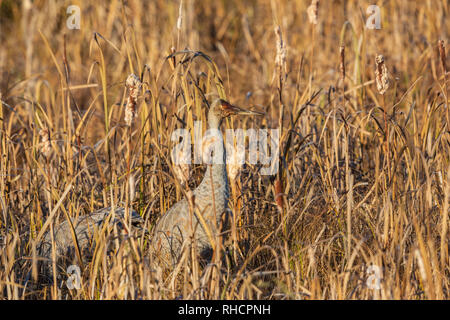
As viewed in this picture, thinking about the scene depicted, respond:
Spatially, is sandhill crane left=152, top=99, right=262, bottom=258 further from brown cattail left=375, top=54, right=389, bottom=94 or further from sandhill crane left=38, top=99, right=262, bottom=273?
brown cattail left=375, top=54, right=389, bottom=94

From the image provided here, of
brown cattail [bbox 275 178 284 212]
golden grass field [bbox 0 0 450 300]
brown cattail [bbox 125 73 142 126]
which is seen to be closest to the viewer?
brown cattail [bbox 125 73 142 126]

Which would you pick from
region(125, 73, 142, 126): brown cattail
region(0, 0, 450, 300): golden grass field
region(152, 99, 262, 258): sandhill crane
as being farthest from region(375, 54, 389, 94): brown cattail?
region(125, 73, 142, 126): brown cattail

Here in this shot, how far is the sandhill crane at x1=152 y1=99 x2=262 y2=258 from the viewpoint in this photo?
294cm

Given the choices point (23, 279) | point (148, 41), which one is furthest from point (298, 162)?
point (148, 41)

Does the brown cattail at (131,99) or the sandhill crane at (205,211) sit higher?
the brown cattail at (131,99)

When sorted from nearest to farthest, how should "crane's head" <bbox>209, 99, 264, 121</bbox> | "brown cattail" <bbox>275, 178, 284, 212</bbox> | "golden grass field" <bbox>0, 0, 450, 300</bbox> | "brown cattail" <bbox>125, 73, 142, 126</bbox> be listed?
"brown cattail" <bbox>125, 73, 142, 126</bbox>, "golden grass field" <bbox>0, 0, 450, 300</bbox>, "brown cattail" <bbox>275, 178, 284, 212</bbox>, "crane's head" <bbox>209, 99, 264, 121</bbox>

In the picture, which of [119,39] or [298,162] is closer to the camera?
[298,162]

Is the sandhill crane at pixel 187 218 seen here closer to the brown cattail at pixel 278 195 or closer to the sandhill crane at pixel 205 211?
the sandhill crane at pixel 205 211

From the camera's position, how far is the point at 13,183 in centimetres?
399

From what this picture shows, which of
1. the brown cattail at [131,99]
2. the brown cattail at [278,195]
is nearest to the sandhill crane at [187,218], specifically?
the brown cattail at [278,195]

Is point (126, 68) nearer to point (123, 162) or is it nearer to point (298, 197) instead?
point (123, 162)

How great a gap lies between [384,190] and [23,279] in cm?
194

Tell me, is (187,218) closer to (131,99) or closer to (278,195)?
(278,195)

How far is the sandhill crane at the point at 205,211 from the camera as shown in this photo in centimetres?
294
